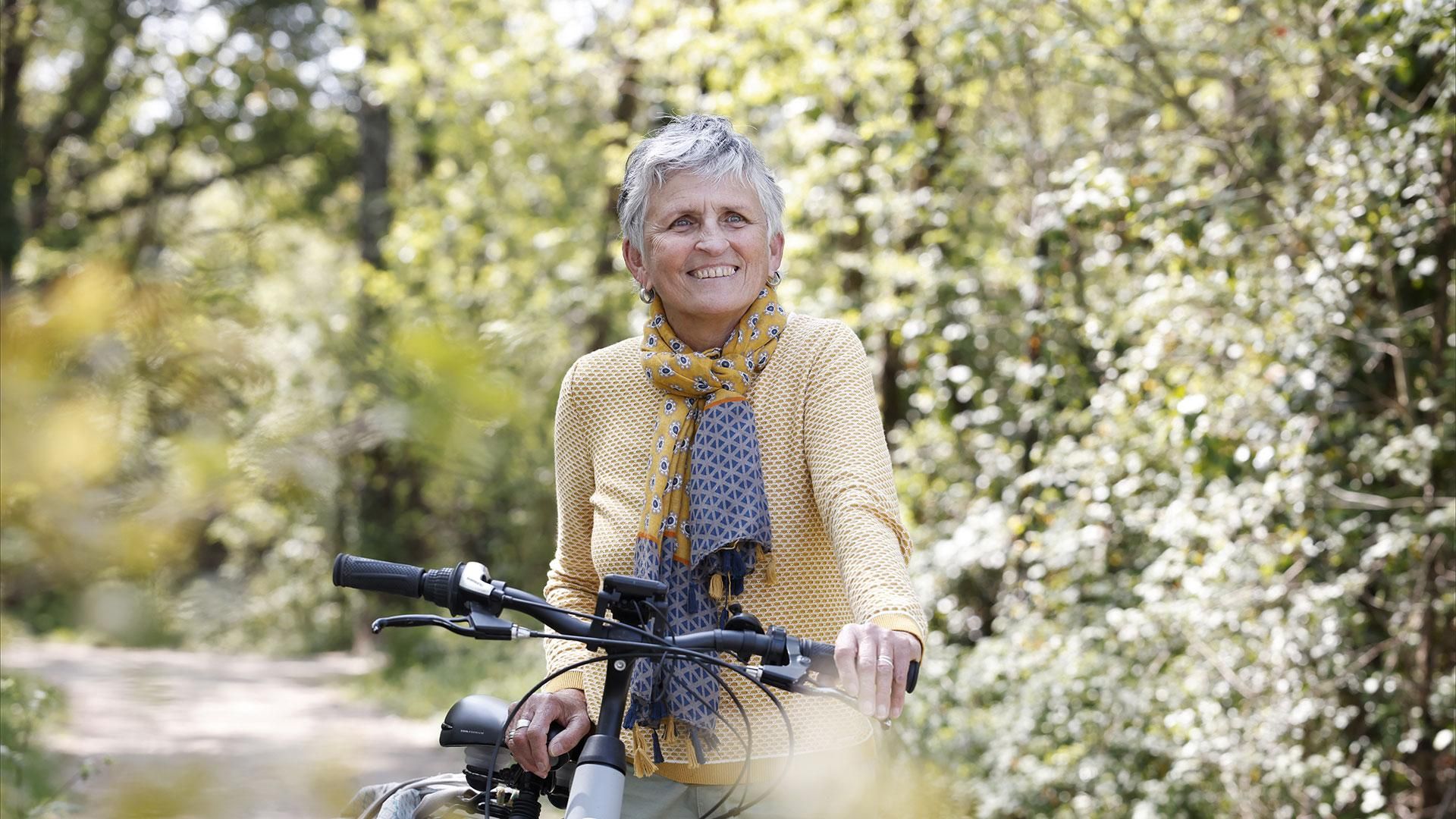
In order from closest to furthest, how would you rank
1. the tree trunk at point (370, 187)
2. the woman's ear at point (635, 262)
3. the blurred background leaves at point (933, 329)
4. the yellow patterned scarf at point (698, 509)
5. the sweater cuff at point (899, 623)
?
the blurred background leaves at point (933, 329) → the sweater cuff at point (899, 623) → the tree trunk at point (370, 187) → the yellow patterned scarf at point (698, 509) → the woman's ear at point (635, 262)

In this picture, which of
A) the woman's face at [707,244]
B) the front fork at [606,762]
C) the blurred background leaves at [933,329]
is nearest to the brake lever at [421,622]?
the blurred background leaves at [933,329]

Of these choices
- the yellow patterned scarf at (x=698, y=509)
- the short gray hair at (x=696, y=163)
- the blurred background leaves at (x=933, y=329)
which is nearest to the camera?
the blurred background leaves at (x=933, y=329)

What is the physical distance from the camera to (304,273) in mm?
1310

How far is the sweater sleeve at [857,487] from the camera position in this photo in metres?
1.79

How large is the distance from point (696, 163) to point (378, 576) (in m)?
0.84

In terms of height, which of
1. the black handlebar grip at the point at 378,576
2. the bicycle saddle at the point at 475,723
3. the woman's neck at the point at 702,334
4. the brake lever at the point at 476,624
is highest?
the woman's neck at the point at 702,334

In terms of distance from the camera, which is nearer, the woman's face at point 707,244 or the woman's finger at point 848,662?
the woman's finger at point 848,662

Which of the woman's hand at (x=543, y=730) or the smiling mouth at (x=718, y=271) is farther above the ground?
the smiling mouth at (x=718, y=271)

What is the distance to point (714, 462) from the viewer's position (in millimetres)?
2035

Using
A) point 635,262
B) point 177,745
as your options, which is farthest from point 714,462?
point 177,745

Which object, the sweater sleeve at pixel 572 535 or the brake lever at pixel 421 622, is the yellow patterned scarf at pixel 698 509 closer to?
the sweater sleeve at pixel 572 535

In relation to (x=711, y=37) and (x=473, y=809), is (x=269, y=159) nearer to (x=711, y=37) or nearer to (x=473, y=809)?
(x=473, y=809)

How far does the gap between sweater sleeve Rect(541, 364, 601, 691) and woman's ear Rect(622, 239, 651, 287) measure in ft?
0.63

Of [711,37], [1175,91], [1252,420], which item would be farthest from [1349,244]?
[711,37]
